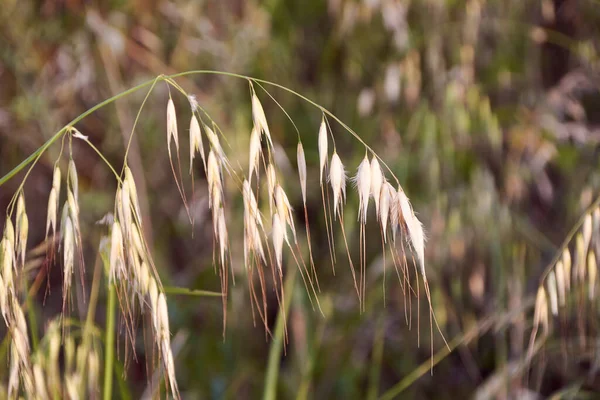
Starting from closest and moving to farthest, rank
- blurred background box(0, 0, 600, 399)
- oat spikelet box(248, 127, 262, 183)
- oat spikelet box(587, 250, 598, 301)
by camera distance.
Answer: oat spikelet box(248, 127, 262, 183) → oat spikelet box(587, 250, 598, 301) → blurred background box(0, 0, 600, 399)

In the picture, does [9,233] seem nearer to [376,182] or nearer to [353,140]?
[376,182]

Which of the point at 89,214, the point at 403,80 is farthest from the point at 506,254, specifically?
the point at 89,214

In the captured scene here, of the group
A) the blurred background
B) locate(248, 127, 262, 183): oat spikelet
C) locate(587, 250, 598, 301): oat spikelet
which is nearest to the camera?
locate(248, 127, 262, 183): oat spikelet

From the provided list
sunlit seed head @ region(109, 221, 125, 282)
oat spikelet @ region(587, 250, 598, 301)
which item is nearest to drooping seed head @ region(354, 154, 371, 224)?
sunlit seed head @ region(109, 221, 125, 282)

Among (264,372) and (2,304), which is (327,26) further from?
(2,304)

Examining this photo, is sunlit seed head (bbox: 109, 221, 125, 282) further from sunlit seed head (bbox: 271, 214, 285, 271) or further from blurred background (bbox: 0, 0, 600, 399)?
blurred background (bbox: 0, 0, 600, 399)

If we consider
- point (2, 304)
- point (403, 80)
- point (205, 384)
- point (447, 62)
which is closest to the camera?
point (2, 304)

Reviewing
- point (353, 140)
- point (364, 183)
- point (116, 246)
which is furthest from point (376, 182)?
point (353, 140)

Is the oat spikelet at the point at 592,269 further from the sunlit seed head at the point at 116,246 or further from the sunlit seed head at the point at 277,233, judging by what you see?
the sunlit seed head at the point at 116,246
